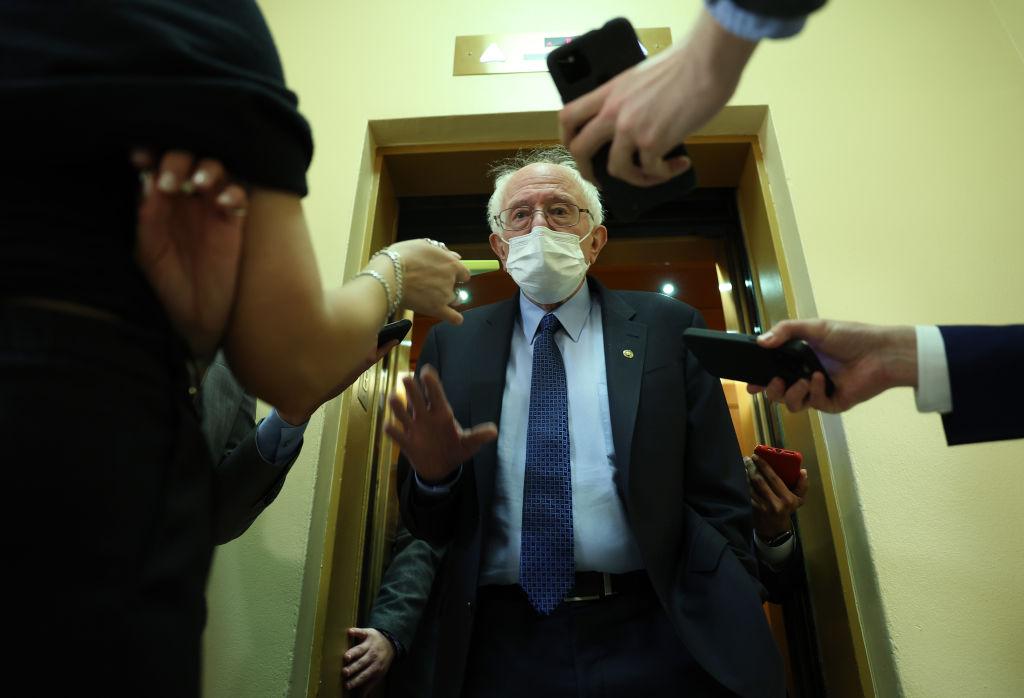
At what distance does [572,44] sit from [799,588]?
1508 millimetres

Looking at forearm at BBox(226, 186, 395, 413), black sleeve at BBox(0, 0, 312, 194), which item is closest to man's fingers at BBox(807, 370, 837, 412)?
forearm at BBox(226, 186, 395, 413)

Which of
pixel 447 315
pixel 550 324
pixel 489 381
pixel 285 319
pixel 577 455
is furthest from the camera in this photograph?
pixel 550 324

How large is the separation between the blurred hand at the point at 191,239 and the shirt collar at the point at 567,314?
109 cm

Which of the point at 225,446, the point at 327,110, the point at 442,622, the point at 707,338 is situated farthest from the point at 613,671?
the point at 327,110

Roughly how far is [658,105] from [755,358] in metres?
0.51

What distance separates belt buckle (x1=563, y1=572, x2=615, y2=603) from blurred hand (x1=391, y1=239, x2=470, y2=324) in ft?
2.05

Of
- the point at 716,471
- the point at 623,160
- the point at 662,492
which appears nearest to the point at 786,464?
the point at 716,471

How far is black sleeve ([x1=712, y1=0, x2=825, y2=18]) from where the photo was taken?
2.49 feet

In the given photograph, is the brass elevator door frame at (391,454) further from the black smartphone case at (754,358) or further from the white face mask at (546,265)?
the black smartphone case at (754,358)

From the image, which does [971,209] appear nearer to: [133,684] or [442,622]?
[442,622]

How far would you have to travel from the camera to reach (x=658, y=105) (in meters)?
0.89

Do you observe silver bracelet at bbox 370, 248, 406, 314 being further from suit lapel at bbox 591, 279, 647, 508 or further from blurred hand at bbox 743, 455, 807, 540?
blurred hand at bbox 743, 455, 807, 540

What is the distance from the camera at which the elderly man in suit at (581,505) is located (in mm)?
1210

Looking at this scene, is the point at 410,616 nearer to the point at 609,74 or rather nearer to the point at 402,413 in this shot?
the point at 402,413
